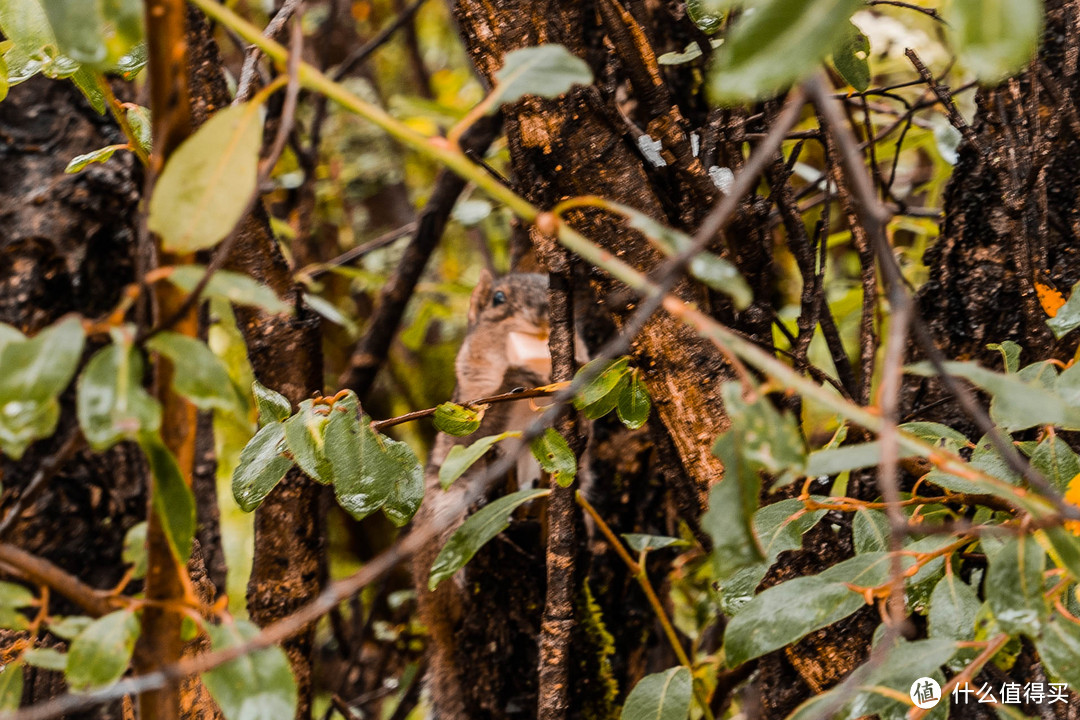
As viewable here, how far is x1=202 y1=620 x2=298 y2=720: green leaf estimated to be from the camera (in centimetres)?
43

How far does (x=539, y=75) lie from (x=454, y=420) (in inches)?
15.1

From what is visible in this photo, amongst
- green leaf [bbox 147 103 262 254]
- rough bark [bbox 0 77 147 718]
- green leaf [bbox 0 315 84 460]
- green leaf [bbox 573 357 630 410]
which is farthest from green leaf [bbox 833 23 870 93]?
rough bark [bbox 0 77 147 718]

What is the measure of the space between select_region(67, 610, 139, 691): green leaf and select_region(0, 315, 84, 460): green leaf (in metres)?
0.11

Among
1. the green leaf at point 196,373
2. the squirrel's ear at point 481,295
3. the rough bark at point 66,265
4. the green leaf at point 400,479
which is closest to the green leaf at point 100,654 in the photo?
the green leaf at point 196,373

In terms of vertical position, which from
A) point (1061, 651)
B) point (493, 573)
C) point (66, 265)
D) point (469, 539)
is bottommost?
point (493, 573)

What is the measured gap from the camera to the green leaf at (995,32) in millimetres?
341

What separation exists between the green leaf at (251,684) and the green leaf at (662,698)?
36cm

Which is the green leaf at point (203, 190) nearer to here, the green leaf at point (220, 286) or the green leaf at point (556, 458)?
the green leaf at point (220, 286)

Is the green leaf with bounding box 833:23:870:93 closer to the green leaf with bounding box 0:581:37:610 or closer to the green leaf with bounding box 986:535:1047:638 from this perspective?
the green leaf with bounding box 986:535:1047:638

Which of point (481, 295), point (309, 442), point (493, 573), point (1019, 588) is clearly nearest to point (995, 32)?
point (1019, 588)

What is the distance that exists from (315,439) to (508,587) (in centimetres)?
75

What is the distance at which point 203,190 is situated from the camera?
41 cm

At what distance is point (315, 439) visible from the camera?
2.11 feet

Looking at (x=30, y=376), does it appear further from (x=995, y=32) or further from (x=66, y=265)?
(x=66, y=265)
